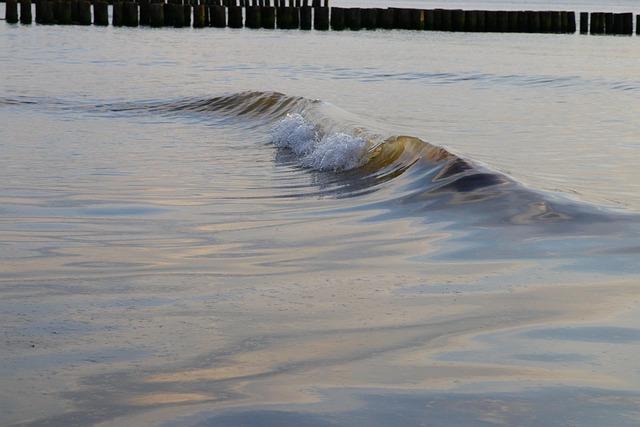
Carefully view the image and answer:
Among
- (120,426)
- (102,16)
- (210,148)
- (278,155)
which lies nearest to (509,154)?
(278,155)

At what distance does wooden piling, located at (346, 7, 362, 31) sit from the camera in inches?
1476

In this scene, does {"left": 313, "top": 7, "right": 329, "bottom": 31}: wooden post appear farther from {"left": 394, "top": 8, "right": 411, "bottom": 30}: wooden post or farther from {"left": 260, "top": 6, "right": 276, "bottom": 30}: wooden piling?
{"left": 394, "top": 8, "right": 411, "bottom": 30}: wooden post

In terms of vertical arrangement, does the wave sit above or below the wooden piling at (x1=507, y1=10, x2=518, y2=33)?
below

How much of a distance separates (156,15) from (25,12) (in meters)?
4.09

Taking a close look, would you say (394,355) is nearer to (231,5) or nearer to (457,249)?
(457,249)

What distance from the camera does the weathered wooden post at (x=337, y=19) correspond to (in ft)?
123

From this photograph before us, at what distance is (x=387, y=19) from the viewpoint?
37750mm

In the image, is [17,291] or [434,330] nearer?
[434,330]

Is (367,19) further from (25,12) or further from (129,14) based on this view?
(25,12)

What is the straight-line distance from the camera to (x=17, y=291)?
13.3 feet

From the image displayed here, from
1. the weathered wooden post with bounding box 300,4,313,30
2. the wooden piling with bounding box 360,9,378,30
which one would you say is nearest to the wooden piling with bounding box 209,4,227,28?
the weathered wooden post with bounding box 300,4,313,30

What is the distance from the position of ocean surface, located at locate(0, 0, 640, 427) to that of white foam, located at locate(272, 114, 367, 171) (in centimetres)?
4

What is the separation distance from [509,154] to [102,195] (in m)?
3.96

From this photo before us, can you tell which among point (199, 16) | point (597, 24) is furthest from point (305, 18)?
point (597, 24)
